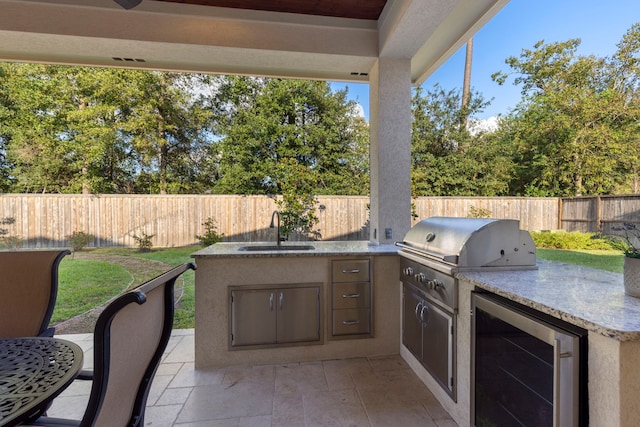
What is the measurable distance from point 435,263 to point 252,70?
2.68 metres

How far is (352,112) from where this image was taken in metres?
8.96

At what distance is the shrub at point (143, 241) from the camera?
5.84 m

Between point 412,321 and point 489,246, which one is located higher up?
point 489,246

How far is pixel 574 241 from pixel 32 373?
3281 mm

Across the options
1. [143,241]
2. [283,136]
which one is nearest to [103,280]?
[143,241]

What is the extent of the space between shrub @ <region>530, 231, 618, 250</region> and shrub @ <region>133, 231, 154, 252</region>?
20.4 ft

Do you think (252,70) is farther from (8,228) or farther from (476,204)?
(8,228)

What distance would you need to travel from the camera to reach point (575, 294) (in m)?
1.18

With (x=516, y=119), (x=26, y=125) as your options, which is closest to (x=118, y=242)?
(x=26, y=125)

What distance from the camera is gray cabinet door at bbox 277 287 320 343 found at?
7.70 feet

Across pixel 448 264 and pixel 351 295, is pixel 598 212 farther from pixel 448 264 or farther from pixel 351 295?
pixel 351 295

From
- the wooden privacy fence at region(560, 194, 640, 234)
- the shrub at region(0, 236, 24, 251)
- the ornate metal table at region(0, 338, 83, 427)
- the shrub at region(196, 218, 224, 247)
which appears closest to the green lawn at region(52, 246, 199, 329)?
the shrub at region(196, 218, 224, 247)

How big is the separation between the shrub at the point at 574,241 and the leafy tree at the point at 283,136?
4.88 metres

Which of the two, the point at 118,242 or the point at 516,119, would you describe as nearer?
the point at 516,119
